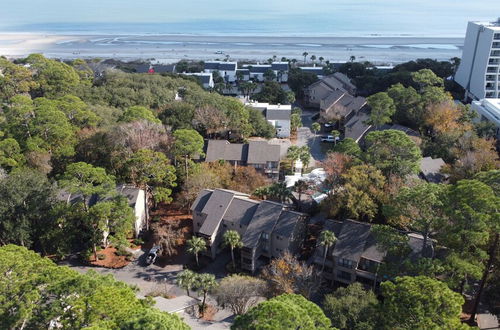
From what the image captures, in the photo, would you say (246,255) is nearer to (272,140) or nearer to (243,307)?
(243,307)

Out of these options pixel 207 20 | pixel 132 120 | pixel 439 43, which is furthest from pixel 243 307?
pixel 207 20

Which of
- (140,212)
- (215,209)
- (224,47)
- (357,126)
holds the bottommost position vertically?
(140,212)

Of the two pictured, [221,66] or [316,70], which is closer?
[221,66]

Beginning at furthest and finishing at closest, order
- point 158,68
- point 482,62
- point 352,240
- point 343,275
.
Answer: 1. point 158,68
2. point 482,62
3. point 343,275
4. point 352,240

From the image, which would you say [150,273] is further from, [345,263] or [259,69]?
[259,69]

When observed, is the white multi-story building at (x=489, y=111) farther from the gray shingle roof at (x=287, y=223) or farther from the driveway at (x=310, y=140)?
the gray shingle roof at (x=287, y=223)

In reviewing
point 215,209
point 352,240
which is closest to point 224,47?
Answer: point 215,209

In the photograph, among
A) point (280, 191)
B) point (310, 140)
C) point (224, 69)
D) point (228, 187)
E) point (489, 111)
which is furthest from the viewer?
point (224, 69)
